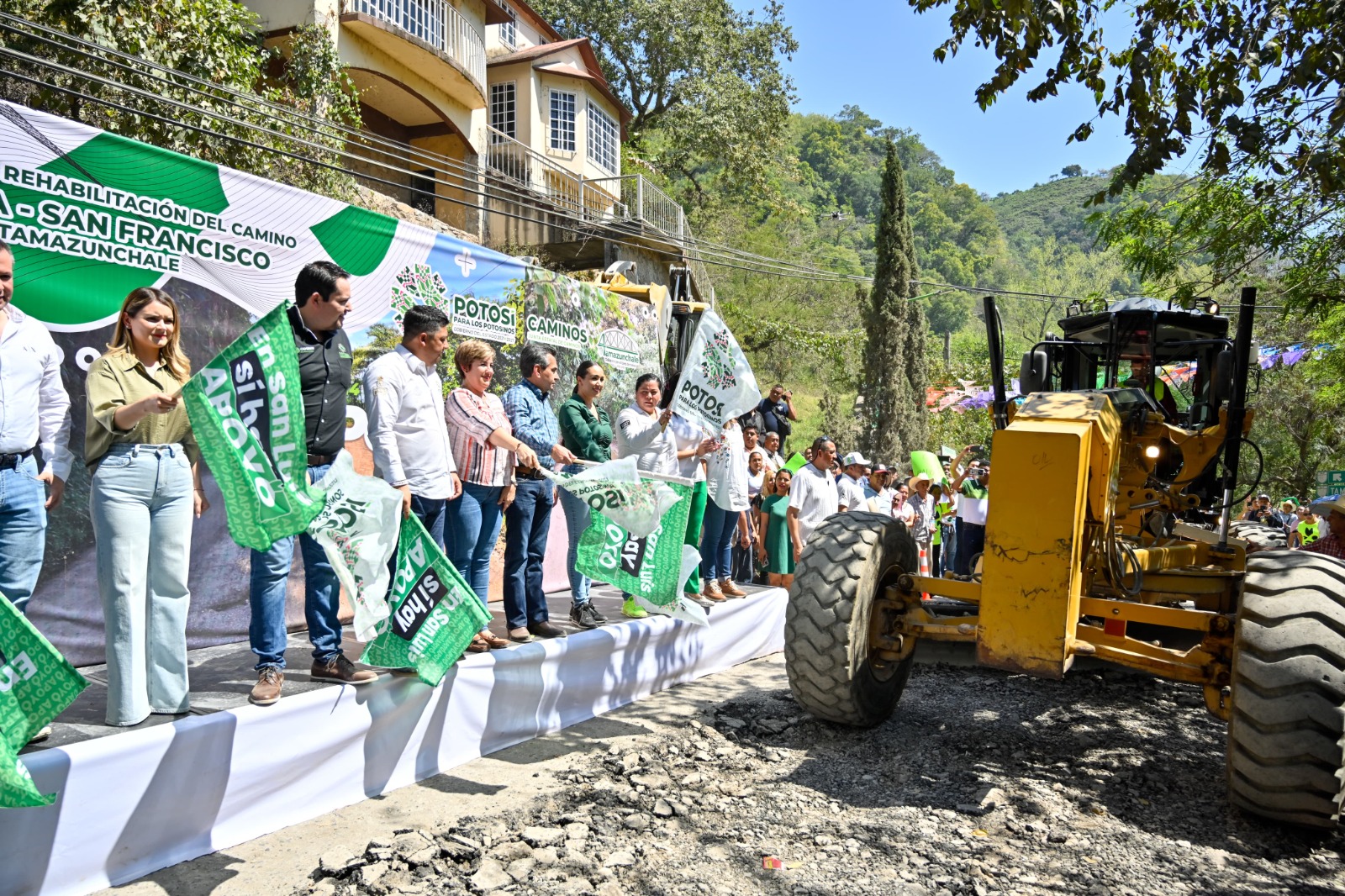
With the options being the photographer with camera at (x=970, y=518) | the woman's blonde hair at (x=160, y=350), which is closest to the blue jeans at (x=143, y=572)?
the woman's blonde hair at (x=160, y=350)

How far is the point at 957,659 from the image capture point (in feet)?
19.0

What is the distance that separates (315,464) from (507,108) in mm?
25495

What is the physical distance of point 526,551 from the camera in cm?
578

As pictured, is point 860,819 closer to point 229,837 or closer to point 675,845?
point 675,845

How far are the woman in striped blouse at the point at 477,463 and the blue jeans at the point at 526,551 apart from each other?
0.16 meters

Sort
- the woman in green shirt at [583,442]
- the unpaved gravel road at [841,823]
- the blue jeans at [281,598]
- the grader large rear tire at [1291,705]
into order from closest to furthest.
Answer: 1. the unpaved gravel road at [841,823]
2. the grader large rear tire at [1291,705]
3. the blue jeans at [281,598]
4. the woman in green shirt at [583,442]

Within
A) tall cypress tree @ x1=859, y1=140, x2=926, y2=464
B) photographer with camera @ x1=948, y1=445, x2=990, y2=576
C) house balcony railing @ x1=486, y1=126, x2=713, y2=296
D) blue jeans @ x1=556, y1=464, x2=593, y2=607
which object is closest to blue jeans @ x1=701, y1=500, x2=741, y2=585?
blue jeans @ x1=556, y1=464, x2=593, y2=607

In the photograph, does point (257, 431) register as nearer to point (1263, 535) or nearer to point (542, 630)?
point (542, 630)

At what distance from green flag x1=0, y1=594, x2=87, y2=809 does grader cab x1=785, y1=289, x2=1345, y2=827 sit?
10.8 ft

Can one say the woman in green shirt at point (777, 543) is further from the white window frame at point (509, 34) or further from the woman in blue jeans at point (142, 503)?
the white window frame at point (509, 34)

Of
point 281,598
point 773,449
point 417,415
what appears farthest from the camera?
point 773,449

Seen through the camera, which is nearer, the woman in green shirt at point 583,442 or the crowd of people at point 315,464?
the crowd of people at point 315,464

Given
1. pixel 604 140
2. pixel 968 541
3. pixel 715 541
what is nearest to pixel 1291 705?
pixel 715 541

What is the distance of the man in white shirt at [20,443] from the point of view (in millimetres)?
3566
